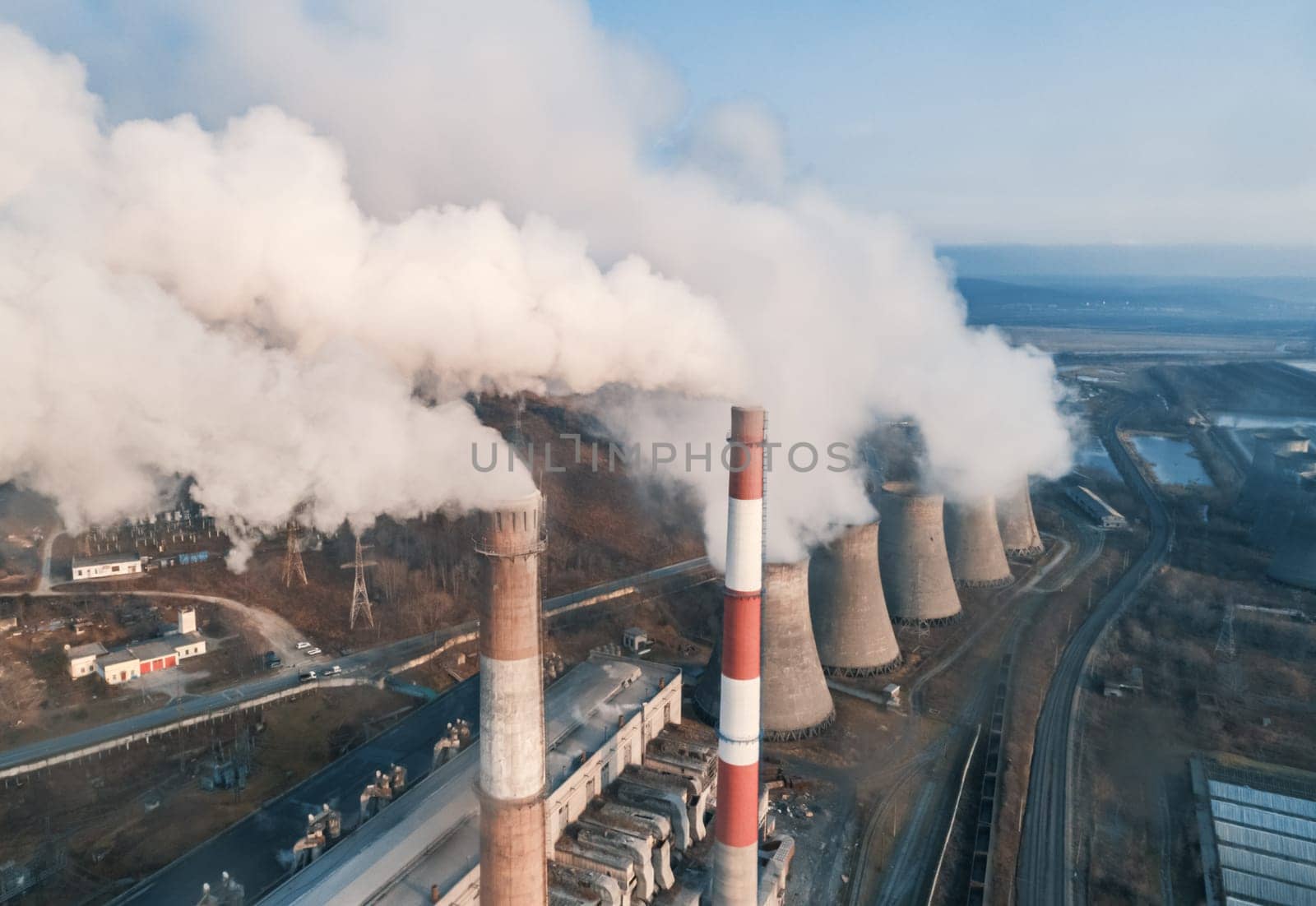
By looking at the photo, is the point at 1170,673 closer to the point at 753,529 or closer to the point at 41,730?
the point at 753,529

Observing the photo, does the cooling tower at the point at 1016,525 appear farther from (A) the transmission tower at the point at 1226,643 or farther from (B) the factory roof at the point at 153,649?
(B) the factory roof at the point at 153,649

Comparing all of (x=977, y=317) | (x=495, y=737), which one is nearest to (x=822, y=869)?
(x=495, y=737)

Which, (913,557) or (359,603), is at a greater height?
(913,557)

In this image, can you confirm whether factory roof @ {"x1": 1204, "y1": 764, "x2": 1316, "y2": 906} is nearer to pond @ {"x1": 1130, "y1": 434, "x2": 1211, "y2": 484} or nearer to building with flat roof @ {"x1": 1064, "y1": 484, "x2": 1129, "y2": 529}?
building with flat roof @ {"x1": 1064, "y1": 484, "x2": 1129, "y2": 529}

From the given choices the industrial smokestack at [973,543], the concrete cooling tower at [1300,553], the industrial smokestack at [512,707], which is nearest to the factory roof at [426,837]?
the industrial smokestack at [512,707]

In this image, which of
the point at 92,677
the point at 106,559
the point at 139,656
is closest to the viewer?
the point at 92,677

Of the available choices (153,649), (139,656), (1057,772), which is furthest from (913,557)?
(139,656)

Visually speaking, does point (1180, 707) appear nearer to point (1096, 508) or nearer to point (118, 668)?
point (1096, 508)
